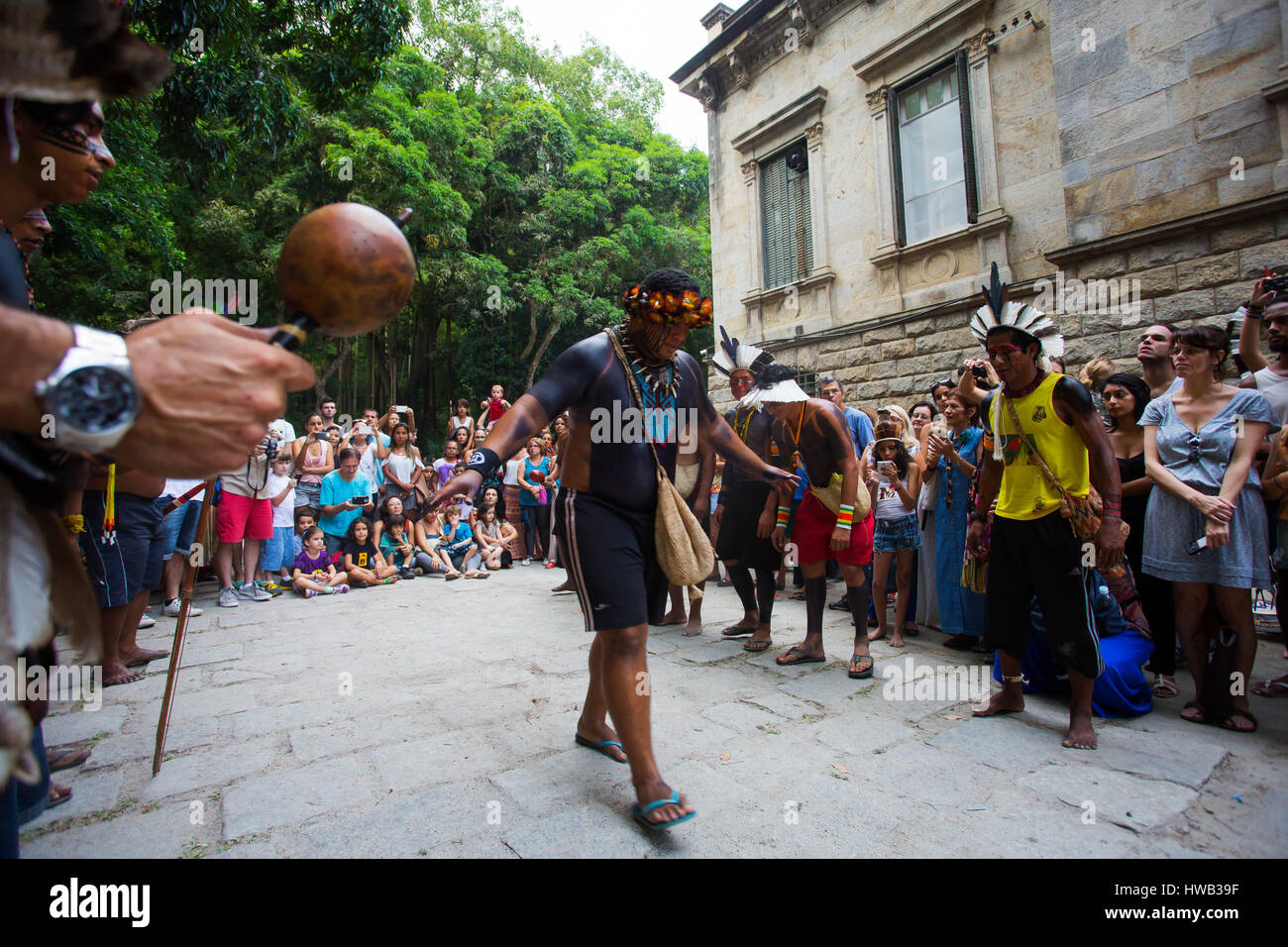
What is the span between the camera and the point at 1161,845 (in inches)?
86.4

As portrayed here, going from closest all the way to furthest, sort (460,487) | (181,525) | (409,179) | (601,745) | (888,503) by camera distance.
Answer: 1. (460,487)
2. (601,745)
3. (888,503)
4. (181,525)
5. (409,179)

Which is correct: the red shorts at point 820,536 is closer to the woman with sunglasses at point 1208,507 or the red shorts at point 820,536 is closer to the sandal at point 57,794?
the woman with sunglasses at point 1208,507

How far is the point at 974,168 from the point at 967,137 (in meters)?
0.49

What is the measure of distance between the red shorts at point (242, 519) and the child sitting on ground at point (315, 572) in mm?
666

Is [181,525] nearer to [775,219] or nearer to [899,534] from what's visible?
[899,534]

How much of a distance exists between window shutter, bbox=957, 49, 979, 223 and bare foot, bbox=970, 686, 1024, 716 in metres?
7.70

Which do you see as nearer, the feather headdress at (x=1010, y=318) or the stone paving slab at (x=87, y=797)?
the stone paving slab at (x=87, y=797)

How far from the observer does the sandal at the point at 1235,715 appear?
3.22 m

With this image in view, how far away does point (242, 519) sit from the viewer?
727 centimetres

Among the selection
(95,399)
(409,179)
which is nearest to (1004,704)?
(95,399)

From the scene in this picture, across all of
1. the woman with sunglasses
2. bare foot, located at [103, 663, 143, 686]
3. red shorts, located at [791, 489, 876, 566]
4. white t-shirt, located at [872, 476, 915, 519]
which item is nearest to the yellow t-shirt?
the woman with sunglasses

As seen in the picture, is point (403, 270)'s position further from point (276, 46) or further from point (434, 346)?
point (434, 346)

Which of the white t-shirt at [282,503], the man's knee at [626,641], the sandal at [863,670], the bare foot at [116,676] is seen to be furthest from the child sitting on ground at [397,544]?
the man's knee at [626,641]
